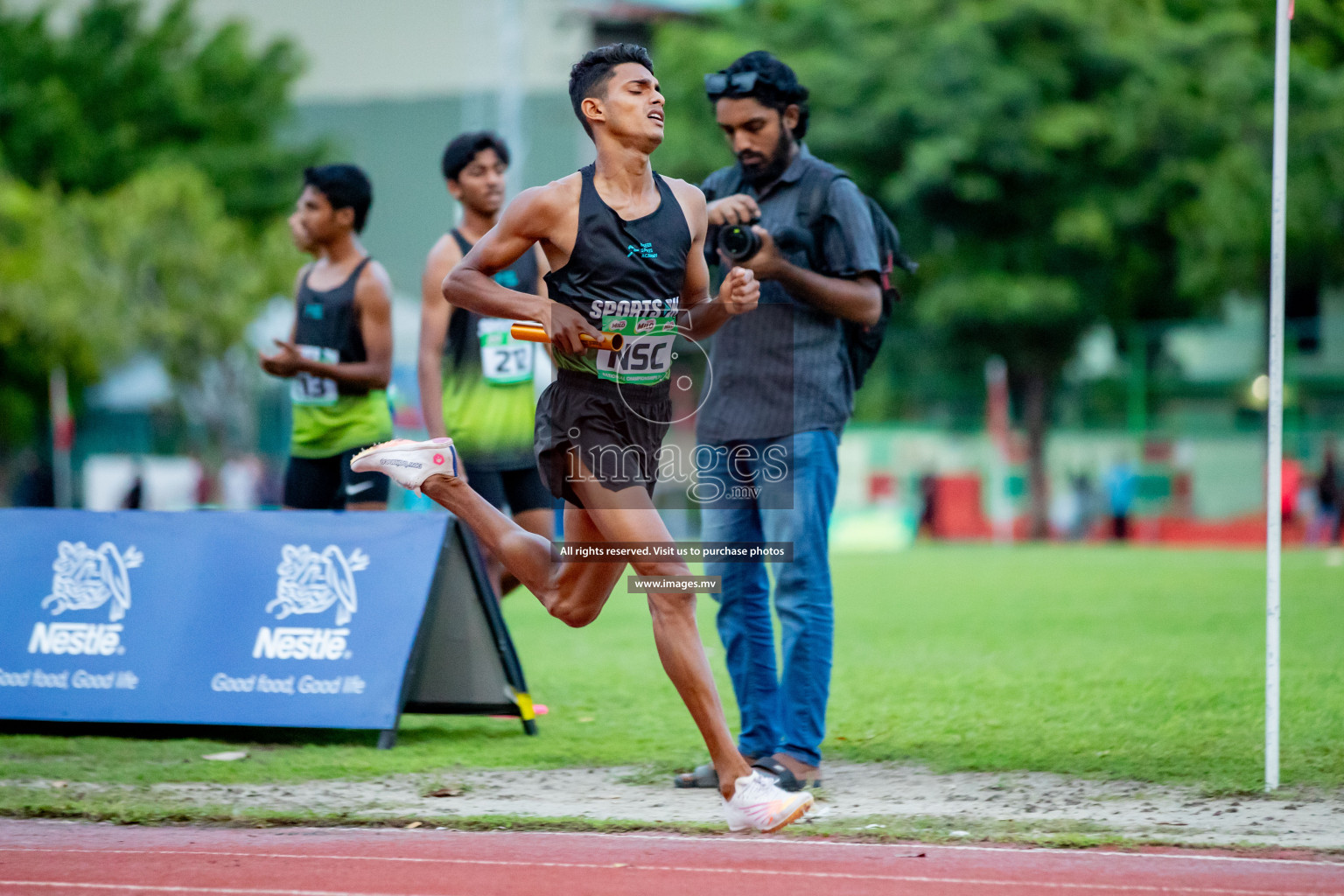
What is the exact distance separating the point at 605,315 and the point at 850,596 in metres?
10.7

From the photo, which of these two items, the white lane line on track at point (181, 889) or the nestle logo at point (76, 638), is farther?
the nestle logo at point (76, 638)

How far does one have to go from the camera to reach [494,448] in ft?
24.7

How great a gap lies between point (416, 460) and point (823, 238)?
6.10ft

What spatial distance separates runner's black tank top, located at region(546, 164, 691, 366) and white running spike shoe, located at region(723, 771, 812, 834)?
1.46 meters

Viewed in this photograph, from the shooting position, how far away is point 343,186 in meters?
7.98

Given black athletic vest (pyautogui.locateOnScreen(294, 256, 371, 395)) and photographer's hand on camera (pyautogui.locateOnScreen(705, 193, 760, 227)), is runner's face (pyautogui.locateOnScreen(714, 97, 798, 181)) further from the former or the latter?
black athletic vest (pyautogui.locateOnScreen(294, 256, 371, 395))

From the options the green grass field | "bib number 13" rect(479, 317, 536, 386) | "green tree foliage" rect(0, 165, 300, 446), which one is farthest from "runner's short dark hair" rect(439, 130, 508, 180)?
"green tree foliage" rect(0, 165, 300, 446)

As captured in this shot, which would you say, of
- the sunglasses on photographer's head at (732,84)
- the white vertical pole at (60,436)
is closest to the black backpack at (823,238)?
the sunglasses on photographer's head at (732,84)

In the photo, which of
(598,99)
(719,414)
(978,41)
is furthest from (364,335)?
(978,41)

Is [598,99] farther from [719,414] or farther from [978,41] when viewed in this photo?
[978,41]

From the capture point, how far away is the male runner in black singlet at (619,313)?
4891mm

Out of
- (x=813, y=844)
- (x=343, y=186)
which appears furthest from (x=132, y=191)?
(x=813, y=844)

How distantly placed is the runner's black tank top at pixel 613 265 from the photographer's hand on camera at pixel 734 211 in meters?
0.83

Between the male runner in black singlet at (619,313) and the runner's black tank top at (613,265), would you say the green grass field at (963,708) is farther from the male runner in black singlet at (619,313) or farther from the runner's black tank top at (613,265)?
the runner's black tank top at (613,265)
